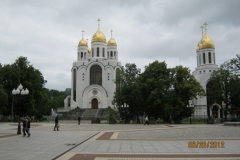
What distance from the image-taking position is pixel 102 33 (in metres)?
72.1

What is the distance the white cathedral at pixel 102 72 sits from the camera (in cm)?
6166

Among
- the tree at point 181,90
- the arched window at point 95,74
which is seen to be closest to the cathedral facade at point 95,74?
the arched window at point 95,74

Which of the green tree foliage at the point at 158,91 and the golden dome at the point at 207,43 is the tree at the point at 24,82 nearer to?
the green tree foliage at the point at 158,91

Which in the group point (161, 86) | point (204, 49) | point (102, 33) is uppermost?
point (102, 33)

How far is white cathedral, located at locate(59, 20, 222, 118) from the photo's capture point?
202 ft

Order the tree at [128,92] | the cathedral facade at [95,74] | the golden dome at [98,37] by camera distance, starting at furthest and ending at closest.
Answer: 1. the golden dome at [98,37]
2. the cathedral facade at [95,74]
3. the tree at [128,92]

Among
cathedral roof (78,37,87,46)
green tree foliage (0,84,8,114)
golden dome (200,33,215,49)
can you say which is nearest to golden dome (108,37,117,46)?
cathedral roof (78,37,87,46)

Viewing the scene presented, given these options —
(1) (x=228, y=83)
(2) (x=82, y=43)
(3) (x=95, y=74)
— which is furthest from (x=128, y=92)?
(2) (x=82, y=43)

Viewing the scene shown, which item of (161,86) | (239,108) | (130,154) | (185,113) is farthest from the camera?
(239,108)

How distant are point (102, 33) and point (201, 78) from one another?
29.1 m

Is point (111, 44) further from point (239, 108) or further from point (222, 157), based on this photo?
point (222, 157)

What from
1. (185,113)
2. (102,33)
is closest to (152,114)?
(185,113)

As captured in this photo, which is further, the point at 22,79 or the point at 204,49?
the point at 204,49

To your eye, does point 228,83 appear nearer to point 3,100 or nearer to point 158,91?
point 158,91
